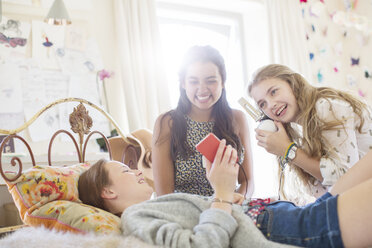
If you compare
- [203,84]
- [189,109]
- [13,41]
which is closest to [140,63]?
[13,41]

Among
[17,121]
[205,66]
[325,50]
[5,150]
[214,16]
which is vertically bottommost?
[5,150]

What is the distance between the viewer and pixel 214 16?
12.0 feet

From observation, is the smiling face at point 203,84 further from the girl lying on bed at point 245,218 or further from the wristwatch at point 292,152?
the girl lying on bed at point 245,218

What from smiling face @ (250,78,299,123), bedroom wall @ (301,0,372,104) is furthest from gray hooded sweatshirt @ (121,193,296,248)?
bedroom wall @ (301,0,372,104)

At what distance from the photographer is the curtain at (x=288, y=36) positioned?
11.8ft

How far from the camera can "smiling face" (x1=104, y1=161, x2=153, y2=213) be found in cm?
123

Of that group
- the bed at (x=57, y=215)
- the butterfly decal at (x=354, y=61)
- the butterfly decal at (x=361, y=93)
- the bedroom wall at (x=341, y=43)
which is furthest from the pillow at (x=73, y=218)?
the butterfly decal at (x=354, y=61)

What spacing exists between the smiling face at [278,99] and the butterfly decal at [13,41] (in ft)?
5.52

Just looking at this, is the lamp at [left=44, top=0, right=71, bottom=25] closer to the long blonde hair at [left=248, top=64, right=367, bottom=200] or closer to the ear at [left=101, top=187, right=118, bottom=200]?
the long blonde hair at [left=248, top=64, right=367, bottom=200]

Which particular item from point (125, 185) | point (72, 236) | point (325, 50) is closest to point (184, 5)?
point (325, 50)

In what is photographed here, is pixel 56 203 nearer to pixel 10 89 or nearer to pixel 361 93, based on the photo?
pixel 10 89

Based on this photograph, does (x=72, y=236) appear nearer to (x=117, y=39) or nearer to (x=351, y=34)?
(x=117, y=39)

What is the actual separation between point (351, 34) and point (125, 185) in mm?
3439

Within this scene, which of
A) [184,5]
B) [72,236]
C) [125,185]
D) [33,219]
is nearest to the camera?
[72,236]
